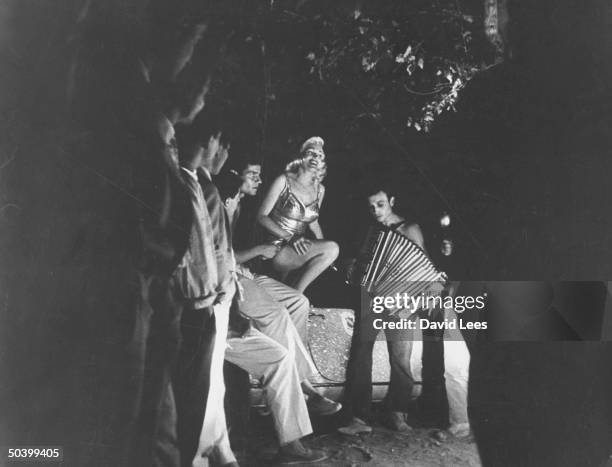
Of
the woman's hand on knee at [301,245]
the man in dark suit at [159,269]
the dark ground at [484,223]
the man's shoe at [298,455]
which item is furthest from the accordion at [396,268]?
the man in dark suit at [159,269]

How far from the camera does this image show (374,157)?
3.66 meters

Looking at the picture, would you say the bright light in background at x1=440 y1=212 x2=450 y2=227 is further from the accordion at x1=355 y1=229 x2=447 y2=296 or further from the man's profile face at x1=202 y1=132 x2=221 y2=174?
the man's profile face at x1=202 y1=132 x2=221 y2=174

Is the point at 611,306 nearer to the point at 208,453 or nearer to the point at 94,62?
the point at 208,453

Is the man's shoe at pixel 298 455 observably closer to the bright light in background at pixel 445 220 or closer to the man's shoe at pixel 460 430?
the man's shoe at pixel 460 430

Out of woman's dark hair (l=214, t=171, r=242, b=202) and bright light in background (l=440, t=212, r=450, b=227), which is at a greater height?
Answer: woman's dark hair (l=214, t=171, r=242, b=202)

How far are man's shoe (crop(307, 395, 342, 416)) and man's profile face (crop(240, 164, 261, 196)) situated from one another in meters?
1.26

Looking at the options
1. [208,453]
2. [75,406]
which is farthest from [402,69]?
[75,406]

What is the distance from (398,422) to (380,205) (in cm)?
128

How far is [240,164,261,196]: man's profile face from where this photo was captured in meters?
3.63

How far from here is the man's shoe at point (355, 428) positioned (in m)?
3.49

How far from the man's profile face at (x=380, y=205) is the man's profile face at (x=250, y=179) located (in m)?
0.69

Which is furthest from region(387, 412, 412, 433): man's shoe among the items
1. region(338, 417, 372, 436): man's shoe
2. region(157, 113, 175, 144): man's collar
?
region(157, 113, 175, 144): man's collar

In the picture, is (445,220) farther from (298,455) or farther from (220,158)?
(298,455)

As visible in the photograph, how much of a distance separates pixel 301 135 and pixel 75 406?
6.74 feet
